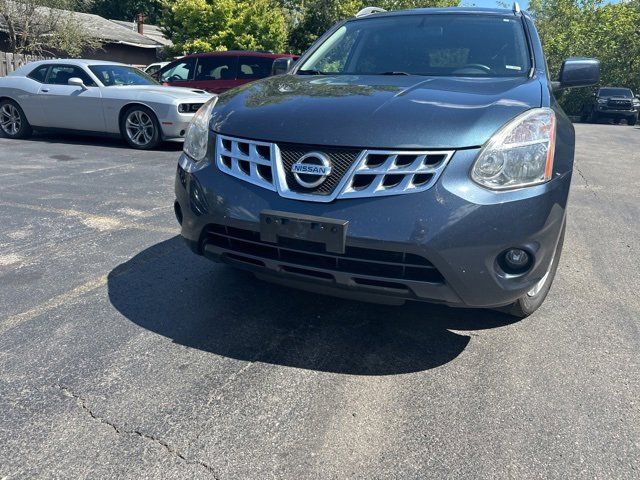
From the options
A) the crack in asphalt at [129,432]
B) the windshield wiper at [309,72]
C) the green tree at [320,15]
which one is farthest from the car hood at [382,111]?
the green tree at [320,15]

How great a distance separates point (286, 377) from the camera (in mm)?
2549

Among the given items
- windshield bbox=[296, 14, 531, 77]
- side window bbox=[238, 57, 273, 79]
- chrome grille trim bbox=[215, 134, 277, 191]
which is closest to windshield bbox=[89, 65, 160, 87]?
side window bbox=[238, 57, 273, 79]

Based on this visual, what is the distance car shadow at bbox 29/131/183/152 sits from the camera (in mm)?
9609

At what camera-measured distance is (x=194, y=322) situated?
9.96 feet

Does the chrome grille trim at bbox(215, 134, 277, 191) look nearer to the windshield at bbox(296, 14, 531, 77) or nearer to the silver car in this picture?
the windshield at bbox(296, 14, 531, 77)

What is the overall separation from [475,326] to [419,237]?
1.06 m

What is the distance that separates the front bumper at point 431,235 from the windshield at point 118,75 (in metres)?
7.91

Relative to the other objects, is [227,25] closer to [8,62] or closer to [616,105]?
[8,62]

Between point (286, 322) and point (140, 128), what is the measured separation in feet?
23.4

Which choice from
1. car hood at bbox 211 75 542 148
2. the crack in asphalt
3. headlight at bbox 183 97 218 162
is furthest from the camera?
headlight at bbox 183 97 218 162

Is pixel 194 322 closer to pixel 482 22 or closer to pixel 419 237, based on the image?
pixel 419 237

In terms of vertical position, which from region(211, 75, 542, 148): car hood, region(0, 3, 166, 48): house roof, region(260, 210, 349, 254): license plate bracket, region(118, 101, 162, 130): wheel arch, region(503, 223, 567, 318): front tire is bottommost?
region(503, 223, 567, 318): front tire

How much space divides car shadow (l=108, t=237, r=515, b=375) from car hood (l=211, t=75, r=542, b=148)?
1.04 metres

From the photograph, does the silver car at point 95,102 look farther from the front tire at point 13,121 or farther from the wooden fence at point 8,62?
the wooden fence at point 8,62
